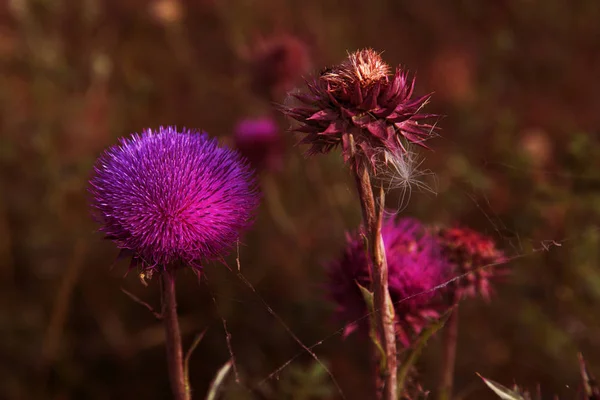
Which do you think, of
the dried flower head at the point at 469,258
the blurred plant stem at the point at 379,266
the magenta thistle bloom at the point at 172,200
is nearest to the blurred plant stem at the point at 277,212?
the dried flower head at the point at 469,258

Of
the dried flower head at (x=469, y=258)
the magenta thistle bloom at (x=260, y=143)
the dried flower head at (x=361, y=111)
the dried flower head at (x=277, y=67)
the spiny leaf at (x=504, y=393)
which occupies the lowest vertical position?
the spiny leaf at (x=504, y=393)

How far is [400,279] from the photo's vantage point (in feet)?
7.03

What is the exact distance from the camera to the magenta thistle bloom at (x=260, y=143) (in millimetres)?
3779

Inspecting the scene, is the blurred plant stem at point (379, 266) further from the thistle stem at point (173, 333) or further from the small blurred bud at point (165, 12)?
the small blurred bud at point (165, 12)

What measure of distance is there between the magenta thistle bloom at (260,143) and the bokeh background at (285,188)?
0.51ft

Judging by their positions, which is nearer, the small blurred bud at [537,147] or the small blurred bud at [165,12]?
the small blurred bud at [537,147]

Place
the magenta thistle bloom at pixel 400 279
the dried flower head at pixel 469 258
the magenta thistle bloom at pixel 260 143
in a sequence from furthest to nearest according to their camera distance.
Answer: the magenta thistle bloom at pixel 260 143, the dried flower head at pixel 469 258, the magenta thistle bloom at pixel 400 279

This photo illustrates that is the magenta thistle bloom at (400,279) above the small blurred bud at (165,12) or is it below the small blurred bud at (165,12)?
below

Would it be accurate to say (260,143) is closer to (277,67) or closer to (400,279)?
(277,67)

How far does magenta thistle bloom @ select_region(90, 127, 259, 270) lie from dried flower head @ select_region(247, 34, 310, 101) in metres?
2.45

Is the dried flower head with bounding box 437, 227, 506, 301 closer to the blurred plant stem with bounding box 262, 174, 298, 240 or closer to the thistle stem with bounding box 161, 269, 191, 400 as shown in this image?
the thistle stem with bounding box 161, 269, 191, 400

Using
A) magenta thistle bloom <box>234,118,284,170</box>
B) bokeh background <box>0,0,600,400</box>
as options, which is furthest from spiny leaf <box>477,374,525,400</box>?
magenta thistle bloom <box>234,118,284,170</box>

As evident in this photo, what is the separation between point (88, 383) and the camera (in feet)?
12.4

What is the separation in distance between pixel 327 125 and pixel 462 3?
4.91 m
